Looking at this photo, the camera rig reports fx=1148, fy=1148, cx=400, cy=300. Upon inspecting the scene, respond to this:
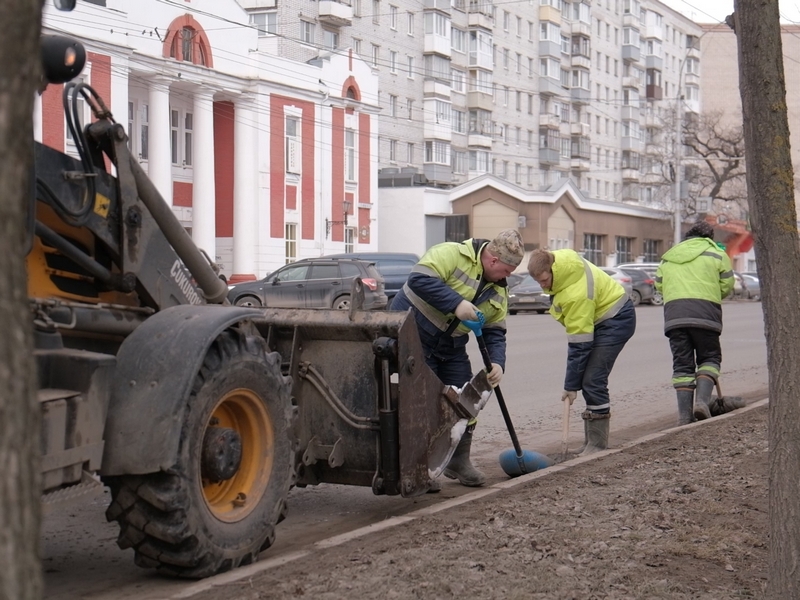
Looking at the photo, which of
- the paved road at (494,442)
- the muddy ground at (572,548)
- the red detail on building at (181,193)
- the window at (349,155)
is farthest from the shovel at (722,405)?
the window at (349,155)

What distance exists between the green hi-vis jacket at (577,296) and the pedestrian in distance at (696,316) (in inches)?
63.0

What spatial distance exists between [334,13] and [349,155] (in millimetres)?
11186

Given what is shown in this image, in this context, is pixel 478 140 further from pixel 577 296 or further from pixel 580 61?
pixel 577 296

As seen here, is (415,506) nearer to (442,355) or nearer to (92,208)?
(442,355)

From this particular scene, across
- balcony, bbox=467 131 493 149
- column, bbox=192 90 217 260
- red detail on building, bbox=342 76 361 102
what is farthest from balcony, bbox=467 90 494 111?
column, bbox=192 90 217 260

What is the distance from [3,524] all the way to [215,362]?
3.16 meters

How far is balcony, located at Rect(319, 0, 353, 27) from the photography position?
5388 centimetres

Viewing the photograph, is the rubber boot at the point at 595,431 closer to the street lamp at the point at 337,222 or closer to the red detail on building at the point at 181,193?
the red detail on building at the point at 181,193

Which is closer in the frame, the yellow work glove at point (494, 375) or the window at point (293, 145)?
the yellow work glove at point (494, 375)

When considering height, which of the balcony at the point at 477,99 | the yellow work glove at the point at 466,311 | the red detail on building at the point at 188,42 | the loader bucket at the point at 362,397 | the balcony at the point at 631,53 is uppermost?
the balcony at the point at 631,53

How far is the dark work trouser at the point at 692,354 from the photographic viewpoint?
1034 cm

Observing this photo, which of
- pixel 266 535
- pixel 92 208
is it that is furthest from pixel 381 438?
pixel 92 208

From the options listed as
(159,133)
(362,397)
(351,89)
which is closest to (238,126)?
(159,133)

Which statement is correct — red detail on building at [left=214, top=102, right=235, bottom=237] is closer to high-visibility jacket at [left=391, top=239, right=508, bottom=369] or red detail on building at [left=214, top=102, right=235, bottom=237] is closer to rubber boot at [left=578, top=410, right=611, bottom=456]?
rubber boot at [left=578, top=410, right=611, bottom=456]
